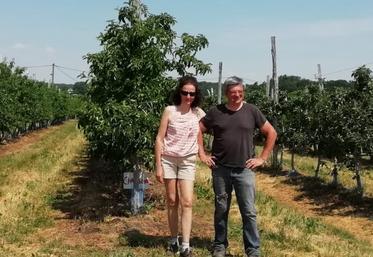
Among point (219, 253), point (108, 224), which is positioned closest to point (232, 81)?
point (219, 253)

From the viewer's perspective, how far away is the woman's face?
5859 millimetres

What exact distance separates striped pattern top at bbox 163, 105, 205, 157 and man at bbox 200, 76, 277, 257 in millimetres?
129

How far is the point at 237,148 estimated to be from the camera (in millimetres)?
5715

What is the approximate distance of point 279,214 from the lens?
10672 millimetres

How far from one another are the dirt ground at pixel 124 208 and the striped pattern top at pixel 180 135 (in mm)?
1608

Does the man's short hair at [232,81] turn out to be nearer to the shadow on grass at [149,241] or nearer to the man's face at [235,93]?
the man's face at [235,93]

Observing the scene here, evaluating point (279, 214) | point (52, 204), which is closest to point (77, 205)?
point (52, 204)

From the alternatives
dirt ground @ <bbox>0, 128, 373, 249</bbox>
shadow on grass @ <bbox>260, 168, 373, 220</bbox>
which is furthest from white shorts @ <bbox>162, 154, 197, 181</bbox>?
shadow on grass @ <bbox>260, 168, 373, 220</bbox>

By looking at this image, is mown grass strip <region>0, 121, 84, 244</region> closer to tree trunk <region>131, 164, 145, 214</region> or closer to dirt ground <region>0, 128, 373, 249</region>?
dirt ground <region>0, 128, 373, 249</region>

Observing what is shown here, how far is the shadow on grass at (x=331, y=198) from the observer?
587 inches

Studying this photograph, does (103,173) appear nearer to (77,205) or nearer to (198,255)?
(77,205)

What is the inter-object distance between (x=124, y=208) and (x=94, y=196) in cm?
204

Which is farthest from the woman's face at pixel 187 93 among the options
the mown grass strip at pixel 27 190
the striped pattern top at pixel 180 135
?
the mown grass strip at pixel 27 190

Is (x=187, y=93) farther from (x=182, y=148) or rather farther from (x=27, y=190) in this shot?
(x=27, y=190)
